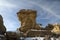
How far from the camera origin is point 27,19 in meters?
37.7

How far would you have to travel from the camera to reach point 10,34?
2209 centimetres

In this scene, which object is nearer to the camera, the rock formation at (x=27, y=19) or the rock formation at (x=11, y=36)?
the rock formation at (x=11, y=36)

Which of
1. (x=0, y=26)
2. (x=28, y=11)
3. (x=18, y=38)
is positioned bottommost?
(x=18, y=38)

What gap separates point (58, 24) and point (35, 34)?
423 inches

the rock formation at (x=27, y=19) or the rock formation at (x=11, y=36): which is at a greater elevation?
the rock formation at (x=27, y=19)

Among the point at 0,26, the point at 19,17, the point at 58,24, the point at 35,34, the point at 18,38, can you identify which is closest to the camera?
the point at 0,26

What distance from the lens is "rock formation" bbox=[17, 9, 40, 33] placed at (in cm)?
3452

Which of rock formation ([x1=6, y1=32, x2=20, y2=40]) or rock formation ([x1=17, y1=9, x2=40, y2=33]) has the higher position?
rock formation ([x1=17, y1=9, x2=40, y2=33])

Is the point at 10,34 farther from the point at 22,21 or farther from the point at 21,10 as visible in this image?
the point at 22,21

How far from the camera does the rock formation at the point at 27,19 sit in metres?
34.5

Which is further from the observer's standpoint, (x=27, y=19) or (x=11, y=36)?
(x=27, y=19)

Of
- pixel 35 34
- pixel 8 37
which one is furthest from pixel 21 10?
pixel 8 37

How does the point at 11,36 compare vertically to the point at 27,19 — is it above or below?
below

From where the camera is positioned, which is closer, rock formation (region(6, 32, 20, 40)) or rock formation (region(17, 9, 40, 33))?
rock formation (region(6, 32, 20, 40))
